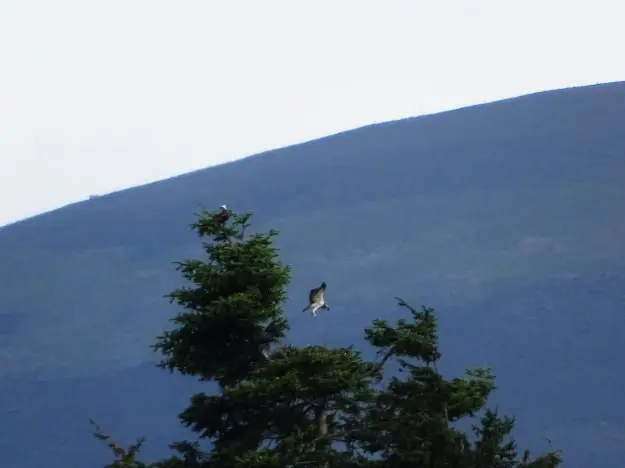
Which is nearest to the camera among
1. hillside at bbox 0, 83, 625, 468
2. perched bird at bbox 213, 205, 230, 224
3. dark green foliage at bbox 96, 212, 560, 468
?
dark green foliage at bbox 96, 212, 560, 468

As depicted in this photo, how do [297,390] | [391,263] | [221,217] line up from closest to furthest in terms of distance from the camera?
[297,390], [221,217], [391,263]

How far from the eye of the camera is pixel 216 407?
4.23m

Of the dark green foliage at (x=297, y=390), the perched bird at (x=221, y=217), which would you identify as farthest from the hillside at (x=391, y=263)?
the perched bird at (x=221, y=217)

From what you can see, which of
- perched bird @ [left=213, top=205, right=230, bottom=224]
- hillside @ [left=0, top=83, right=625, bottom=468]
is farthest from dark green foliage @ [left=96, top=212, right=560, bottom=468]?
hillside @ [left=0, top=83, right=625, bottom=468]

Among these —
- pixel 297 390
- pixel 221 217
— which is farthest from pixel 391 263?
Result: pixel 297 390

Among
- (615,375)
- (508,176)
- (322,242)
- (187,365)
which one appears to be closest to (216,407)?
(187,365)

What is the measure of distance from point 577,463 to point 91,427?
5.87 meters

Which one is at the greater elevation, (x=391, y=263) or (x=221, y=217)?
(x=391, y=263)

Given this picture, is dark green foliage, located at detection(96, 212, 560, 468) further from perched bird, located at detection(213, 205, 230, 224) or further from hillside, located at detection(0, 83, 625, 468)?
hillside, located at detection(0, 83, 625, 468)

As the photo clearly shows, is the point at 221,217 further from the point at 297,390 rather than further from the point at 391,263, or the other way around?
the point at 391,263

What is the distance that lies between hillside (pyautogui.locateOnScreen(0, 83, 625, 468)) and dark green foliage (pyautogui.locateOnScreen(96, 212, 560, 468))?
846 cm

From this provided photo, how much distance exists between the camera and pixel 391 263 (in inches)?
661

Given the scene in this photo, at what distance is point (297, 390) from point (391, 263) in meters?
12.8

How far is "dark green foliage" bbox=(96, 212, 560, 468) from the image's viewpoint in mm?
3934
